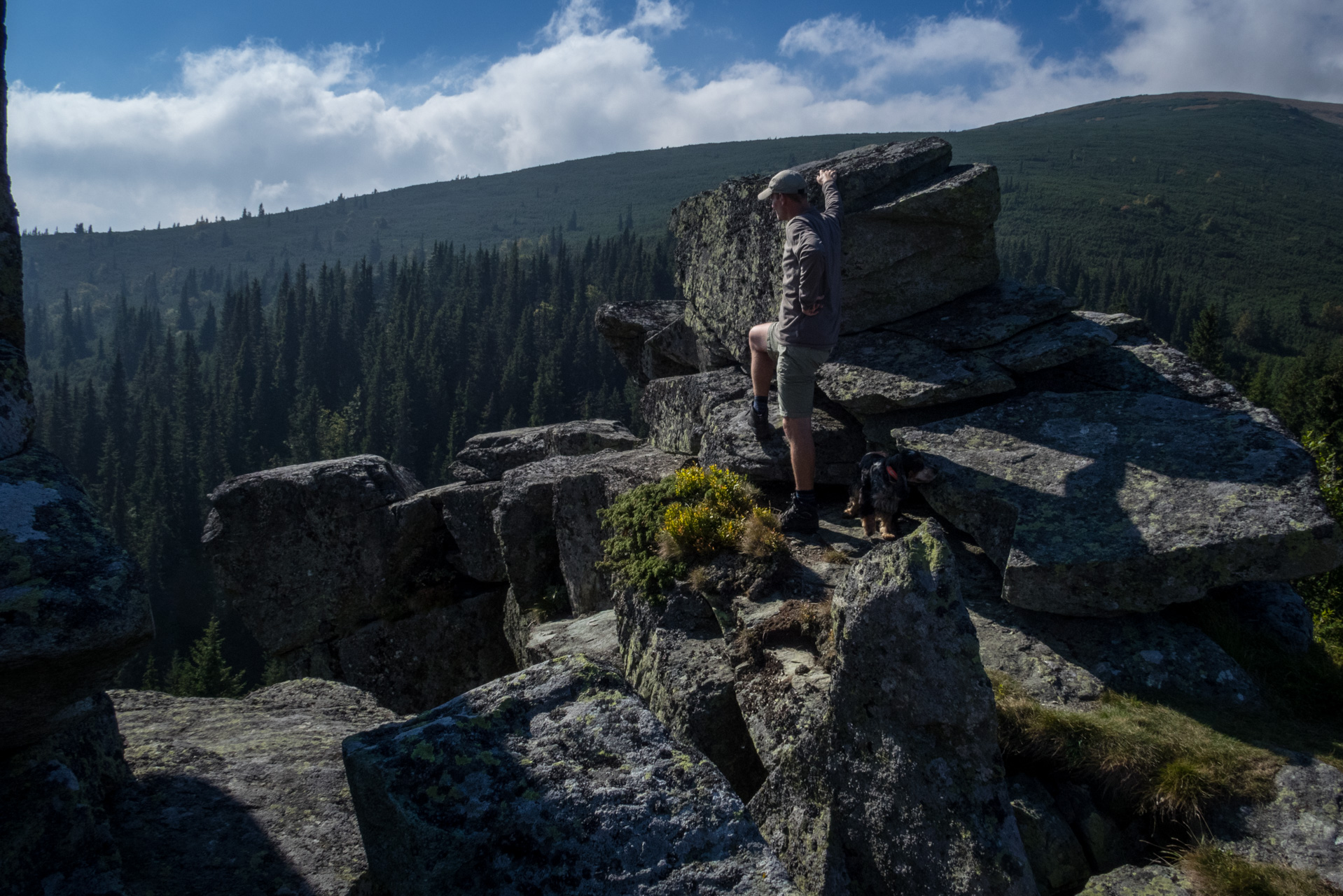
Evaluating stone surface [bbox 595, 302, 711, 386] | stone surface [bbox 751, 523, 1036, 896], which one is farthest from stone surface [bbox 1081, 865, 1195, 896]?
stone surface [bbox 595, 302, 711, 386]

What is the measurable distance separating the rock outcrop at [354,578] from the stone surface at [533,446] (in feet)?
4.23

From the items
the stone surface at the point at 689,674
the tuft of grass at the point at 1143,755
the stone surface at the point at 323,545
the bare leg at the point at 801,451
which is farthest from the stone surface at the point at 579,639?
the stone surface at the point at 323,545

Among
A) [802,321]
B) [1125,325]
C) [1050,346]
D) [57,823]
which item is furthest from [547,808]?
[1125,325]

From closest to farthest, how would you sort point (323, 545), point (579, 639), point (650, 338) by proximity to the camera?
point (579, 639) → point (323, 545) → point (650, 338)

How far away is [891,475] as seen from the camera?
9.73m

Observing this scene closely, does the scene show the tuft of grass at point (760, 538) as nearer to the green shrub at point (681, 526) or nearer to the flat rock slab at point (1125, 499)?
the green shrub at point (681, 526)

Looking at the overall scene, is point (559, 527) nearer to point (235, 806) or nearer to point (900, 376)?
point (900, 376)

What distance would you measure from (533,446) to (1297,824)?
14.6m

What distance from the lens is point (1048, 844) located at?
649 cm

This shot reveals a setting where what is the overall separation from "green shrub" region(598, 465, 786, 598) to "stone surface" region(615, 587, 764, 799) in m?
0.34

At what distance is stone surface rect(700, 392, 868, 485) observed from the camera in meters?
11.5

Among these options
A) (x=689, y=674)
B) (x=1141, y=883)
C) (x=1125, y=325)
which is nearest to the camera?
(x=1141, y=883)

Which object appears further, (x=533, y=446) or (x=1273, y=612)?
(x=533, y=446)

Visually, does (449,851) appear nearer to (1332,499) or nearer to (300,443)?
(1332,499)
